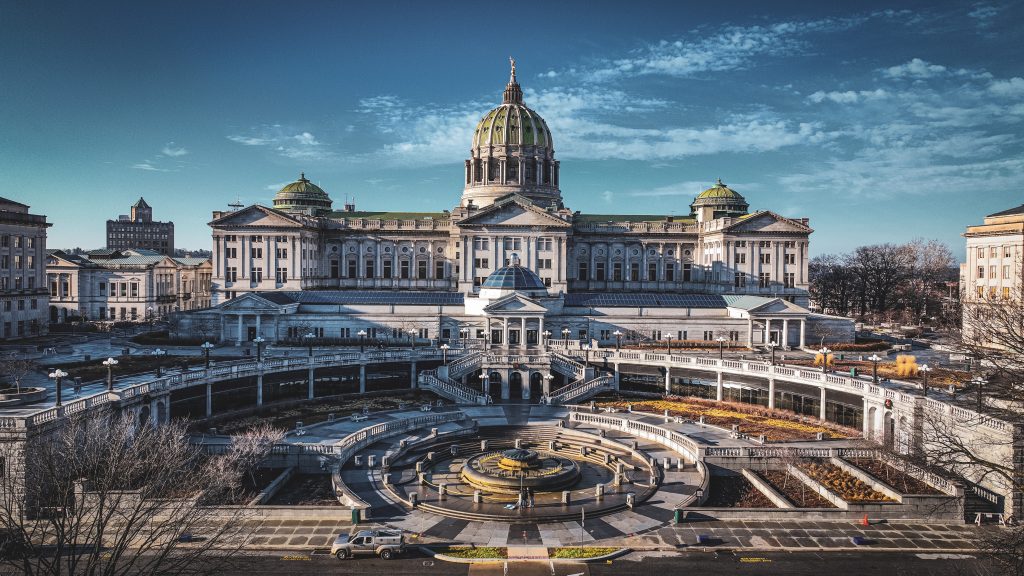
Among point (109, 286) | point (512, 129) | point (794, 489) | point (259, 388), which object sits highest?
point (512, 129)

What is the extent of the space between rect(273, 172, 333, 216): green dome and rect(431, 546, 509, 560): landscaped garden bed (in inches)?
4003

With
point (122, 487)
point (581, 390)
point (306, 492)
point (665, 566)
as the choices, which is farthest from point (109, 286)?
point (665, 566)

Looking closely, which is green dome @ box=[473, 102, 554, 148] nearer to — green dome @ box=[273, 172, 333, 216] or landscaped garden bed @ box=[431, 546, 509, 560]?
green dome @ box=[273, 172, 333, 216]

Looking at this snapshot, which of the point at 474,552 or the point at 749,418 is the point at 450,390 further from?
the point at 474,552

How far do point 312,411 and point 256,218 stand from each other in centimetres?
5433

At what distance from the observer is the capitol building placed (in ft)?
303

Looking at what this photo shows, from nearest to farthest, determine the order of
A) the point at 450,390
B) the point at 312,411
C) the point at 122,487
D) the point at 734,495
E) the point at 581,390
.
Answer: the point at 122,487 < the point at 734,495 < the point at 312,411 < the point at 450,390 < the point at 581,390

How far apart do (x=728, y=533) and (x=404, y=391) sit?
141 feet

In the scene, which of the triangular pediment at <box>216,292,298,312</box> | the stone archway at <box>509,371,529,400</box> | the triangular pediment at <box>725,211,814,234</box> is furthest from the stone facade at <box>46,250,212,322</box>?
the triangular pediment at <box>725,211,814,234</box>

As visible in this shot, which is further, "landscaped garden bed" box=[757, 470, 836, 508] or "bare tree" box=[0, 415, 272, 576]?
"landscaped garden bed" box=[757, 470, 836, 508]

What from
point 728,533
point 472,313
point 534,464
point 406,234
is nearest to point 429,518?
point 534,464

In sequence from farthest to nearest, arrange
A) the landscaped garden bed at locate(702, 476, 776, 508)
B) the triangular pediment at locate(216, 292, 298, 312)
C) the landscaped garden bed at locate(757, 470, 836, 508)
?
1. the triangular pediment at locate(216, 292, 298, 312)
2. the landscaped garden bed at locate(702, 476, 776, 508)
3. the landscaped garden bed at locate(757, 470, 836, 508)

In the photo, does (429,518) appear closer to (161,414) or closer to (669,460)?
(669,460)

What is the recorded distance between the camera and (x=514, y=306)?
3366 inches
